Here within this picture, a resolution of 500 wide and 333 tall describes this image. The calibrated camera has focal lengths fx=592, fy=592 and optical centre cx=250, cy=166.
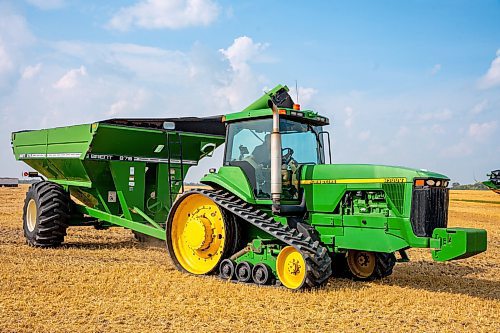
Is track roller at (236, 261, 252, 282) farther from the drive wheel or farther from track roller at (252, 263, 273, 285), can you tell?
the drive wheel

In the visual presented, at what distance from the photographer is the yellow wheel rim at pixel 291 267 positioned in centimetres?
830

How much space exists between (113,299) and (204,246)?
94.6 inches

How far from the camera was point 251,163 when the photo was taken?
959 cm

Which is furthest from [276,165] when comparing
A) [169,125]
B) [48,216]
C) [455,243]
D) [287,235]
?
[48,216]

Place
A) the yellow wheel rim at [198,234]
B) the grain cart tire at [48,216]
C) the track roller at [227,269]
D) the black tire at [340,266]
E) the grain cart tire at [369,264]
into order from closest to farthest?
the track roller at [227,269] → the grain cart tire at [369,264] → the yellow wheel rim at [198,234] → the black tire at [340,266] → the grain cart tire at [48,216]

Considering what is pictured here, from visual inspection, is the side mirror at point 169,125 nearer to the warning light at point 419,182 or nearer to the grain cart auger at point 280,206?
the grain cart auger at point 280,206

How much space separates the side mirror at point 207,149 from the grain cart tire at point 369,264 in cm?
497

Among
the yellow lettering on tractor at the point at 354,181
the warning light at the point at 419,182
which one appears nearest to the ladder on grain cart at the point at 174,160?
the yellow lettering on tractor at the point at 354,181

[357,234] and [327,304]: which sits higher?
[357,234]

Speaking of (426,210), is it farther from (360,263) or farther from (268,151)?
(268,151)

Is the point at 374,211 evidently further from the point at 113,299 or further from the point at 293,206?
the point at 113,299

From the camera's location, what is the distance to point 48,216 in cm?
1288

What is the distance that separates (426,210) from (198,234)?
369cm

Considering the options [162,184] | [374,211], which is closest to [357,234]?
[374,211]
